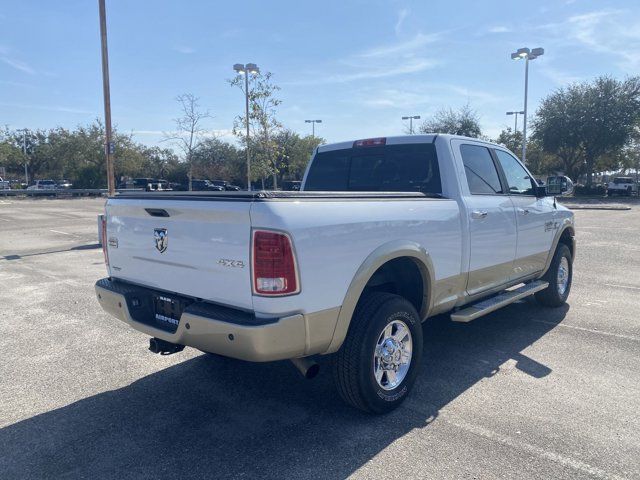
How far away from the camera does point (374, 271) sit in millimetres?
3449

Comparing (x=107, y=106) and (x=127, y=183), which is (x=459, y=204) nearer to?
(x=107, y=106)

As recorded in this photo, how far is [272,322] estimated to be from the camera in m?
2.86

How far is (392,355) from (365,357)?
405mm

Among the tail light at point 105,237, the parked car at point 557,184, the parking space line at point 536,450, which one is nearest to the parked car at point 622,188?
the parked car at point 557,184

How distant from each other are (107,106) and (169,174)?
45.9m

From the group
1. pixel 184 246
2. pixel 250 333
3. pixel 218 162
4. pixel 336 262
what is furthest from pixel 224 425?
pixel 218 162

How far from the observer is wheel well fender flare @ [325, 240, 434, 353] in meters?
3.21

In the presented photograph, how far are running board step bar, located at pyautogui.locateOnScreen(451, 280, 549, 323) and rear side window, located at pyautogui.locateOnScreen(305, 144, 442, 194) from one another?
111cm

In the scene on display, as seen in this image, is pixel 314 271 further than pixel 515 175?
No

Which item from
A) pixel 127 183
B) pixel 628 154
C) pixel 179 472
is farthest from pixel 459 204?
pixel 628 154

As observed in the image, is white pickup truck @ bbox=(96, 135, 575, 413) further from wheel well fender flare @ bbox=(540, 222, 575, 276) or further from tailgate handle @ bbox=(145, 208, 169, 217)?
wheel well fender flare @ bbox=(540, 222, 575, 276)

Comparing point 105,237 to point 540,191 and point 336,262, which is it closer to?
point 336,262

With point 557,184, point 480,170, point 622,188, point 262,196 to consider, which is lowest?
A: point 262,196

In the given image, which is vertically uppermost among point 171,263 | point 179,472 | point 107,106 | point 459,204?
point 107,106
